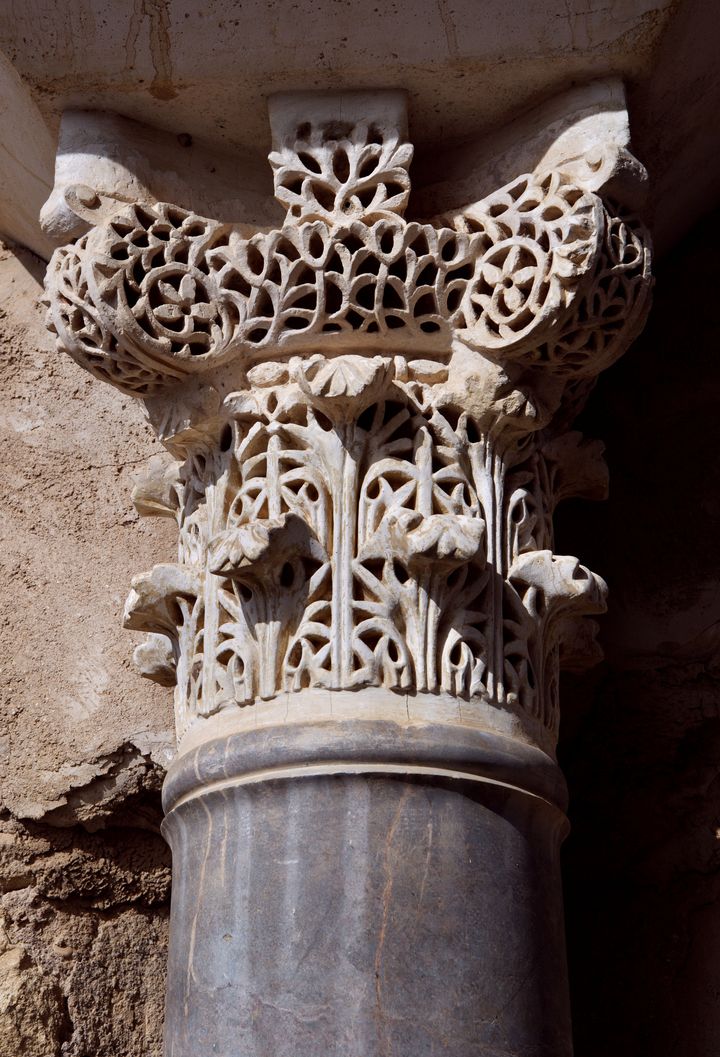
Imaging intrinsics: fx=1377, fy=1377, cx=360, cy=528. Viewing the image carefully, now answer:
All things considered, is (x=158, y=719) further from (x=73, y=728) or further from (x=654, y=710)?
(x=654, y=710)

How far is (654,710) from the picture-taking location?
127 inches

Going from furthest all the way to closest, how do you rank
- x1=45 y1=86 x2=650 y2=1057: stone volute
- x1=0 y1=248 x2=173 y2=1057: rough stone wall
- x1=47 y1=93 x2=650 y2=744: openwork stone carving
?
x1=0 y1=248 x2=173 y2=1057: rough stone wall → x1=47 y1=93 x2=650 y2=744: openwork stone carving → x1=45 y1=86 x2=650 y2=1057: stone volute

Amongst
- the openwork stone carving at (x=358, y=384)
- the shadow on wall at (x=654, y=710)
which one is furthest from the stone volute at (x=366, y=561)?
the shadow on wall at (x=654, y=710)

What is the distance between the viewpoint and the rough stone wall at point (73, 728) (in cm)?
301

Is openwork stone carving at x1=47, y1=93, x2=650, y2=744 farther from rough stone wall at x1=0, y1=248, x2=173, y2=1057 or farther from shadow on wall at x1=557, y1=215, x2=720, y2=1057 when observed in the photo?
shadow on wall at x1=557, y1=215, x2=720, y2=1057

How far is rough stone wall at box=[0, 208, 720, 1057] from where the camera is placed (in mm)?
3027

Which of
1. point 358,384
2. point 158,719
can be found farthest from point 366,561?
point 158,719

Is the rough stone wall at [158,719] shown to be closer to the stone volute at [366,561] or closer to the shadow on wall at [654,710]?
the shadow on wall at [654,710]

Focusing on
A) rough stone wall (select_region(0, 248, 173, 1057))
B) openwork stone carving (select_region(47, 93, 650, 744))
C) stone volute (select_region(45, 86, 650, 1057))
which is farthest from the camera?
rough stone wall (select_region(0, 248, 173, 1057))

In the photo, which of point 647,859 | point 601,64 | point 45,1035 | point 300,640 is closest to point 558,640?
point 300,640

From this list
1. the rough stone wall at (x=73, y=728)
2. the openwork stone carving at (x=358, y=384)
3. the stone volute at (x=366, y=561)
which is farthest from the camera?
the rough stone wall at (x=73, y=728)

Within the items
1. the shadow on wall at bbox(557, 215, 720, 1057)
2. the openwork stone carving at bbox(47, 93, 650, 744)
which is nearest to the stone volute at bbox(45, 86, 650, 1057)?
the openwork stone carving at bbox(47, 93, 650, 744)

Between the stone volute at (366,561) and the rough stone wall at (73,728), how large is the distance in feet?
1.69

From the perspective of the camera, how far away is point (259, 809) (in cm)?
228
